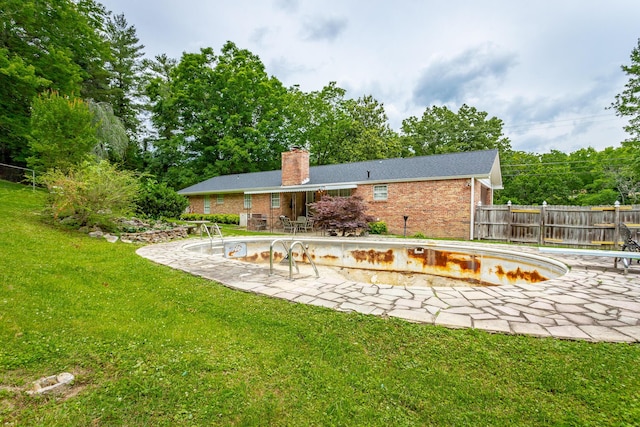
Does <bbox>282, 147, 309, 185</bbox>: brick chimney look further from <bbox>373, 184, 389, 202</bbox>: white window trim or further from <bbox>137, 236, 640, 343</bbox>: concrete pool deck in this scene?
<bbox>137, 236, 640, 343</bbox>: concrete pool deck

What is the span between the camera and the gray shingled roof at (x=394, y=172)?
41.7ft

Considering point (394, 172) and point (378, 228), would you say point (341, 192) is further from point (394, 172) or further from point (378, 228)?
point (378, 228)

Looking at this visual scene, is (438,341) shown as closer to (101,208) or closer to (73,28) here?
(101,208)

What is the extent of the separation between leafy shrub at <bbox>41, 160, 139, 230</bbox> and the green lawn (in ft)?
16.2

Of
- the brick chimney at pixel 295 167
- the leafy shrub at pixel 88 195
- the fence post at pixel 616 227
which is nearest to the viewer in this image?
the leafy shrub at pixel 88 195

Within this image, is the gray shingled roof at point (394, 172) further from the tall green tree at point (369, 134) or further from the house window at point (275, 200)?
the tall green tree at point (369, 134)

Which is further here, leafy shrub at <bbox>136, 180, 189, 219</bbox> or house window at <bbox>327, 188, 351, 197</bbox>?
house window at <bbox>327, 188, 351, 197</bbox>

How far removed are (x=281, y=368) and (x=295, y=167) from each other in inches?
590

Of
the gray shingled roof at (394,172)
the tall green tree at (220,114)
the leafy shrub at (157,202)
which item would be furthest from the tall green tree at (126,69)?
the leafy shrub at (157,202)

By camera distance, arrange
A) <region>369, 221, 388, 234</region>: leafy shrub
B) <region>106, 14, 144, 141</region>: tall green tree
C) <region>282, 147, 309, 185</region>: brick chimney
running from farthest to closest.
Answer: <region>106, 14, 144, 141</region>: tall green tree, <region>282, 147, 309, 185</region>: brick chimney, <region>369, 221, 388, 234</region>: leafy shrub

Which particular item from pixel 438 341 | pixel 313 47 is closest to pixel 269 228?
pixel 313 47

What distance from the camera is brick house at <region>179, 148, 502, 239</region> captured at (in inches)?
491

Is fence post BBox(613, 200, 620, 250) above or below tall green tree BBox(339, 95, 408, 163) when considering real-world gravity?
below

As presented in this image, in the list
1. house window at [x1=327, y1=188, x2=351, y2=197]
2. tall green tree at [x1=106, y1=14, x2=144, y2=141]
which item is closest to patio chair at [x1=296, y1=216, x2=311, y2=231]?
house window at [x1=327, y1=188, x2=351, y2=197]
